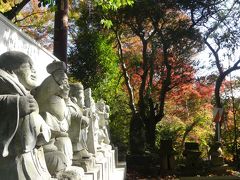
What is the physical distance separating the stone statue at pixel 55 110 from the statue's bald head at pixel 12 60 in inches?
33.5

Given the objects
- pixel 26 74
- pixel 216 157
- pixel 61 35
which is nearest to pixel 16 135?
pixel 26 74

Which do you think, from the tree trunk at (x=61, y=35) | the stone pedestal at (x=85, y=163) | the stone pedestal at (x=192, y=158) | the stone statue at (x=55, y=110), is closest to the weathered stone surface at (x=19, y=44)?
the stone statue at (x=55, y=110)

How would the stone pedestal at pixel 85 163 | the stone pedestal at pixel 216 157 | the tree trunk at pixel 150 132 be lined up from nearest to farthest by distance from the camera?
the stone pedestal at pixel 85 163
the stone pedestal at pixel 216 157
the tree trunk at pixel 150 132

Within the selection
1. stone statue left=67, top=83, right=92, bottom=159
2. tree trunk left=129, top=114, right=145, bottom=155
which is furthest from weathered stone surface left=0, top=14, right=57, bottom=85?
tree trunk left=129, top=114, right=145, bottom=155

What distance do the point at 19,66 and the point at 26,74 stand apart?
0.09m

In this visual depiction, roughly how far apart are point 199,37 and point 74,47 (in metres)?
5.35

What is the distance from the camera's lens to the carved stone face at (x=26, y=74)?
2.79 m

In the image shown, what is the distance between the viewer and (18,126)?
250 centimetres

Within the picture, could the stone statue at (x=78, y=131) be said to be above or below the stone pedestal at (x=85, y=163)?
above

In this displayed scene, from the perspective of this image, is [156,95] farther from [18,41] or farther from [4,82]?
[4,82]

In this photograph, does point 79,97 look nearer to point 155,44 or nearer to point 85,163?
point 85,163

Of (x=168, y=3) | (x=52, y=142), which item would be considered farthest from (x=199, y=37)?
(x=52, y=142)

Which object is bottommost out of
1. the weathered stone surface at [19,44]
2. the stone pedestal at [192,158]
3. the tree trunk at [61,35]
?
the stone pedestal at [192,158]

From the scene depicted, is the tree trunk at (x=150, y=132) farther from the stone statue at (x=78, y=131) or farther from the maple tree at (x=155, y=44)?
the stone statue at (x=78, y=131)
